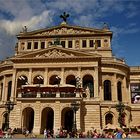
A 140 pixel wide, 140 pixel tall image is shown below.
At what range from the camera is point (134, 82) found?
69.9 metres

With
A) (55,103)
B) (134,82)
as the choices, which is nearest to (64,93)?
(55,103)

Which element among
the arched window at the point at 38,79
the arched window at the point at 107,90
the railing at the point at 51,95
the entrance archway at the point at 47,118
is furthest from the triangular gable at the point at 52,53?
the entrance archway at the point at 47,118

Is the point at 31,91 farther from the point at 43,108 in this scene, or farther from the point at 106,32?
the point at 106,32

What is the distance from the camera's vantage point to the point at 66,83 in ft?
203

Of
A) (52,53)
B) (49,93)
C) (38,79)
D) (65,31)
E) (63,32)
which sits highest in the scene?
(65,31)

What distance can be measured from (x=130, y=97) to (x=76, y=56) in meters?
15.2

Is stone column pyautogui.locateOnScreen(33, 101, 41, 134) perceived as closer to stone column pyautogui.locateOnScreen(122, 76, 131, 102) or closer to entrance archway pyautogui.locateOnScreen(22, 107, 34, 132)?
entrance archway pyautogui.locateOnScreen(22, 107, 34, 132)

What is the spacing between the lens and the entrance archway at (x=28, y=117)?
54.2 metres

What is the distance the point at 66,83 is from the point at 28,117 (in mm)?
10512

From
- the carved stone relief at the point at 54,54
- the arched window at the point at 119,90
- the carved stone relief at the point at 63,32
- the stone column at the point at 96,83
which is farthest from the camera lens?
the carved stone relief at the point at 63,32

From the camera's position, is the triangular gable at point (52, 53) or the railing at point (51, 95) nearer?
the railing at point (51, 95)

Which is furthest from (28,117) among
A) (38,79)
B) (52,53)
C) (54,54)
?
(52,53)

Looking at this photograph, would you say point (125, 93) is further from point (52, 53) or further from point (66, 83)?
point (52, 53)

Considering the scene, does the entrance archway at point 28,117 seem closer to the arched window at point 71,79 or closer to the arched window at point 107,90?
the arched window at point 71,79
